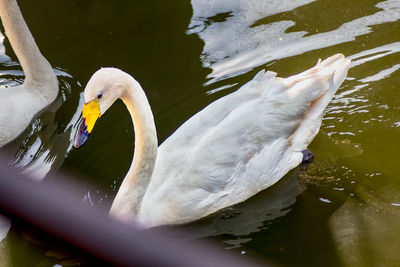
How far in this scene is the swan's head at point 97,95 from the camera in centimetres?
365

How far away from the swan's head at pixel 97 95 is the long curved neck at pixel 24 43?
2.11 m

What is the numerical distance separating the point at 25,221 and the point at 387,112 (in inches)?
168

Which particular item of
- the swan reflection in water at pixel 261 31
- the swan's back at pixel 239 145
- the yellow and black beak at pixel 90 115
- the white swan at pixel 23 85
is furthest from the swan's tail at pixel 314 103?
the white swan at pixel 23 85

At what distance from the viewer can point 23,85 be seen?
5.66m

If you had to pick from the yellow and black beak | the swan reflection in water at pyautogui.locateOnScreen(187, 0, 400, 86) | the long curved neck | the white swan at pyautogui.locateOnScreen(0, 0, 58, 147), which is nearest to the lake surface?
the swan reflection in water at pyautogui.locateOnScreen(187, 0, 400, 86)

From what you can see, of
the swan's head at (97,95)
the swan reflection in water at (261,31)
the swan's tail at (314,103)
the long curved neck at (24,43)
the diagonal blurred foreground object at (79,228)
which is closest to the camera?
the diagonal blurred foreground object at (79,228)

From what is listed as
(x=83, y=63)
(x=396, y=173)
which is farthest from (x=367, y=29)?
(x=83, y=63)

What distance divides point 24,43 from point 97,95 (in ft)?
7.22

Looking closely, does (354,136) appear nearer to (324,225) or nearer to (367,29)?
(324,225)

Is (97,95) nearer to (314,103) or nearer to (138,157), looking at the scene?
(138,157)

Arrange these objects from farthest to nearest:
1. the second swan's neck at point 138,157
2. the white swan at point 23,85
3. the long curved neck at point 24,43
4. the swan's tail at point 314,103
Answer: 1. the long curved neck at point 24,43
2. the white swan at point 23,85
3. the swan's tail at point 314,103
4. the second swan's neck at point 138,157

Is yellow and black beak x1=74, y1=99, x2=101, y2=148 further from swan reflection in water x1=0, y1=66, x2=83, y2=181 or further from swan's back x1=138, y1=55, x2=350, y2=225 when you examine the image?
swan reflection in water x1=0, y1=66, x2=83, y2=181

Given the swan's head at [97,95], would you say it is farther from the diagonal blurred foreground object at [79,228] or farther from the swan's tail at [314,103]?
the diagonal blurred foreground object at [79,228]

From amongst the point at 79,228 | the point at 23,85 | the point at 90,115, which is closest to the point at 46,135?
the point at 23,85
